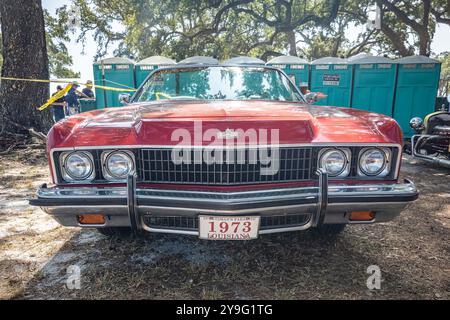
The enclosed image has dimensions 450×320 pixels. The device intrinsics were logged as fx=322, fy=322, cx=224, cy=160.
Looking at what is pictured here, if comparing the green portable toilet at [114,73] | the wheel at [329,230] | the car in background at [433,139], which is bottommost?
the wheel at [329,230]

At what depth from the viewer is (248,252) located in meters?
2.78

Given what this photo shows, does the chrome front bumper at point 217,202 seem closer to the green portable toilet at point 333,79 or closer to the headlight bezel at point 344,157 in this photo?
the headlight bezel at point 344,157

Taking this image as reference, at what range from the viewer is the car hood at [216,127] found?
7.05 feet

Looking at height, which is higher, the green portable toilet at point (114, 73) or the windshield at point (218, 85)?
the green portable toilet at point (114, 73)

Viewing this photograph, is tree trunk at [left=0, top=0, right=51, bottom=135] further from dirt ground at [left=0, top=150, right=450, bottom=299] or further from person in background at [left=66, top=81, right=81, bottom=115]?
dirt ground at [left=0, top=150, right=450, bottom=299]

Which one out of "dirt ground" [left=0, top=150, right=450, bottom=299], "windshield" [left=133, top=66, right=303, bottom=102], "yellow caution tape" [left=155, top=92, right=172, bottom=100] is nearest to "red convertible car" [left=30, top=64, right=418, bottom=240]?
"dirt ground" [left=0, top=150, right=450, bottom=299]

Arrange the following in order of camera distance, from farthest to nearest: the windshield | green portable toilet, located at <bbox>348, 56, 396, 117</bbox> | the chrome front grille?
1. green portable toilet, located at <bbox>348, 56, 396, 117</bbox>
2. the windshield
3. the chrome front grille

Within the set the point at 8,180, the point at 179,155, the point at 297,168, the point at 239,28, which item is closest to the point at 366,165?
the point at 297,168

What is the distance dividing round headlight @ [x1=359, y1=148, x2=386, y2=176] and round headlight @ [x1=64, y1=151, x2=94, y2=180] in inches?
75.6

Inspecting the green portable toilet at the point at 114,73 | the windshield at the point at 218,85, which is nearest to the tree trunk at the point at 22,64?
the green portable toilet at the point at 114,73

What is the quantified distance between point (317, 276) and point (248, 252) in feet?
2.00

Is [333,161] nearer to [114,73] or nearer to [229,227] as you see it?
[229,227]

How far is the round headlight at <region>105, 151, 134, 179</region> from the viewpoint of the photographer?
2.25m
